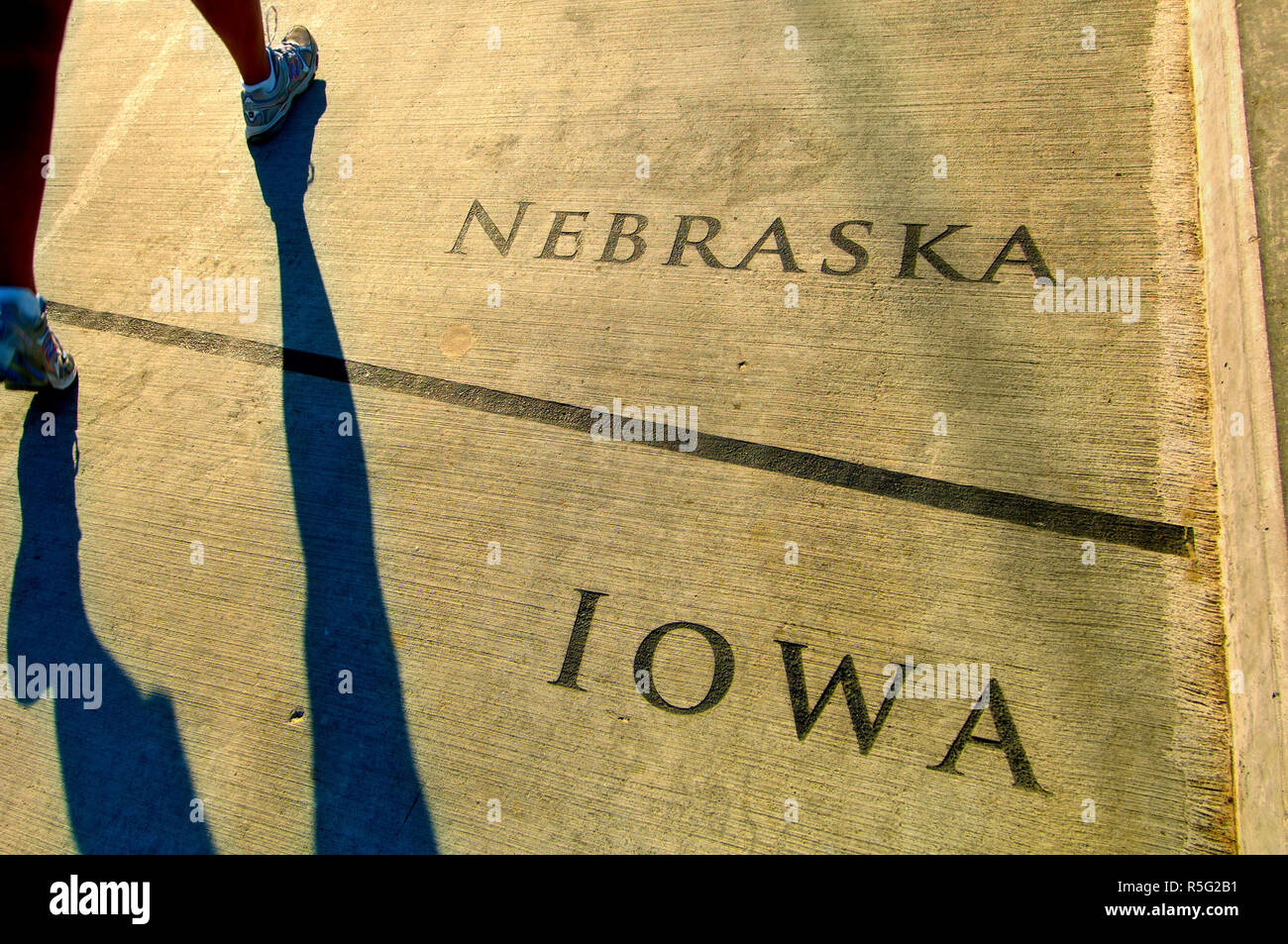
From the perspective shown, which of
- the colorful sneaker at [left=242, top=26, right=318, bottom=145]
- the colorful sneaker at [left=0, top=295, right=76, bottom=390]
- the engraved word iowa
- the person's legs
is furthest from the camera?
the colorful sneaker at [left=242, top=26, right=318, bottom=145]

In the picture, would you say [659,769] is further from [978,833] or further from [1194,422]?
[1194,422]

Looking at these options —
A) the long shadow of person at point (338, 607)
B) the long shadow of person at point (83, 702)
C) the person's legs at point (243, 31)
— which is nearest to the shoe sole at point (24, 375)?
the long shadow of person at point (83, 702)

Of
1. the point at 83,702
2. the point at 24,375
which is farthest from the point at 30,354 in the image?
the point at 83,702

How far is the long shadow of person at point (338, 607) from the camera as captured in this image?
6.65 feet

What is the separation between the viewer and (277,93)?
358 centimetres

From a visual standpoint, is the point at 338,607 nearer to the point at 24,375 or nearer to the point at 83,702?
the point at 83,702

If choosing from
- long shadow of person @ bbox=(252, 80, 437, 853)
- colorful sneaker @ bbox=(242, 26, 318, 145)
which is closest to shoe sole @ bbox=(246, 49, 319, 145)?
colorful sneaker @ bbox=(242, 26, 318, 145)

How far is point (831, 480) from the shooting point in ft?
7.68

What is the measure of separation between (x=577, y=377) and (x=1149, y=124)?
216cm

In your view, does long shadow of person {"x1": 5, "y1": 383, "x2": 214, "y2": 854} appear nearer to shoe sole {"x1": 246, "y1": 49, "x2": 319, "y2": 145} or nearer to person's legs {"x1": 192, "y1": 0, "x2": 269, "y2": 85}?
shoe sole {"x1": 246, "y1": 49, "x2": 319, "y2": 145}

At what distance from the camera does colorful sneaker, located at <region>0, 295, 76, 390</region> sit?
8.32 feet

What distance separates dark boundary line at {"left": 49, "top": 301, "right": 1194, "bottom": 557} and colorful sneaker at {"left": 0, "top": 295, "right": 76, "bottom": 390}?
298 mm

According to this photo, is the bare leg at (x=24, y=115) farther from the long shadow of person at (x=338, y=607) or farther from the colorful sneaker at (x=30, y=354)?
the long shadow of person at (x=338, y=607)

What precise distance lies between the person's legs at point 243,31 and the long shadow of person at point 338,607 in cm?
70
